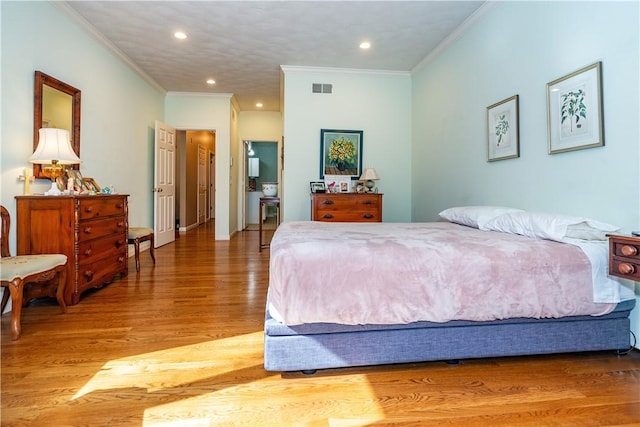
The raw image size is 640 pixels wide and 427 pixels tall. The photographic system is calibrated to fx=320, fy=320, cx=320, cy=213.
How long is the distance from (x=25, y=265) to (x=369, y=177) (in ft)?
11.1

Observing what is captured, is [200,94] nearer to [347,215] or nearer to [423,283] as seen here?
[347,215]

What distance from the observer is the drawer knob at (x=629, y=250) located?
132 centimetres

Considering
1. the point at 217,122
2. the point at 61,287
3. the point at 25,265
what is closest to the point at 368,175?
the point at 217,122

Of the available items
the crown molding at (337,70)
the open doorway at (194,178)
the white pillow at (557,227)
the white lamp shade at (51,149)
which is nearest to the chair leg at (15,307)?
the white lamp shade at (51,149)

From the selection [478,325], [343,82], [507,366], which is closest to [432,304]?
[478,325]

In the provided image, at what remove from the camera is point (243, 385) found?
1.46 metres

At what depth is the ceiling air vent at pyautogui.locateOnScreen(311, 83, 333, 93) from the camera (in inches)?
175

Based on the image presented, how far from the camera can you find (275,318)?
4.78 ft

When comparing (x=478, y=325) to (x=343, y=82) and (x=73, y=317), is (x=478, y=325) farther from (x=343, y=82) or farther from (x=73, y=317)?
(x=343, y=82)

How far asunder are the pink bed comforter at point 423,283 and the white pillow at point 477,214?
0.70 metres

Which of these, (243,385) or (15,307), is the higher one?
(15,307)

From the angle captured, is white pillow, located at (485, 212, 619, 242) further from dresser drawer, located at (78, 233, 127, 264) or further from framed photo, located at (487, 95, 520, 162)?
dresser drawer, located at (78, 233, 127, 264)

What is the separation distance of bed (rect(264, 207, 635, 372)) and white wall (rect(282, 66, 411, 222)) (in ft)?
9.71

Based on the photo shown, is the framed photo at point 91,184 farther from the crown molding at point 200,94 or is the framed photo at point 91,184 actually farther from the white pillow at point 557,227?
the white pillow at point 557,227
